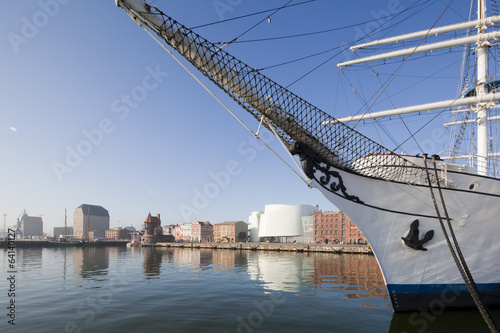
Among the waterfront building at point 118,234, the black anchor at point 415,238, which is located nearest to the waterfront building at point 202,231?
the waterfront building at point 118,234

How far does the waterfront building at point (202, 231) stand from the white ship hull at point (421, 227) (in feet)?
326

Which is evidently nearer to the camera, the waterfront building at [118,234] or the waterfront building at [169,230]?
the waterfront building at [169,230]

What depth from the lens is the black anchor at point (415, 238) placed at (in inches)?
367

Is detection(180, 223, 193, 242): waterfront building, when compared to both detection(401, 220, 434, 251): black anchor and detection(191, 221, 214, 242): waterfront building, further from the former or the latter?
detection(401, 220, 434, 251): black anchor

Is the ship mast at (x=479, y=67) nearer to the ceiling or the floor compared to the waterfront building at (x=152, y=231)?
A: nearer to the ceiling

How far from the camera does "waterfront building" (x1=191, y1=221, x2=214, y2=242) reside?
105 m

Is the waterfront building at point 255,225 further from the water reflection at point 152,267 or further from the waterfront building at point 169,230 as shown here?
the water reflection at point 152,267

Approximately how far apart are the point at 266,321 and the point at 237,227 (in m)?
88.8

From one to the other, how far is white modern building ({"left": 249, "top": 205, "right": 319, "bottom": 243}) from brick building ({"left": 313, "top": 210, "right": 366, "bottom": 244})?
3.67m

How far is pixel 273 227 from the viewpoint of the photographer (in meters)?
83.5

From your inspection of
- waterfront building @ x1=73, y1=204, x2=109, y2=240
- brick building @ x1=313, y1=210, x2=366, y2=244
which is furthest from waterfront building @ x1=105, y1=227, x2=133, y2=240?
brick building @ x1=313, y1=210, x2=366, y2=244

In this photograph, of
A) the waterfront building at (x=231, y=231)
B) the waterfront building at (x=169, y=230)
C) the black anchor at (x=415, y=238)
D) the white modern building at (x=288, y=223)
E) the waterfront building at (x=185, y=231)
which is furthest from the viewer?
the waterfront building at (x=169, y=230)

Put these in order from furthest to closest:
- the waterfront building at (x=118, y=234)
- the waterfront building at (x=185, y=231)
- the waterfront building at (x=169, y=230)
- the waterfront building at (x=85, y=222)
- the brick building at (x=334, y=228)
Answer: the waterfront building at (x=85, y=222) → the waterfront building at (x=118, y=234) → the waterfront building at (x=169, y=230) → the waterfront building at (x=185, y=231) → the brick building at (x=334, y=228)

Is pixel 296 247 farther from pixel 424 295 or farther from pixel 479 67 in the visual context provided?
pixel 424 295
